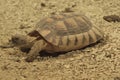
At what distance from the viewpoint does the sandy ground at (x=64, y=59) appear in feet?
15.4

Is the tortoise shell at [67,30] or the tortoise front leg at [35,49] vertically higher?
the tortoise shell at [67,30]

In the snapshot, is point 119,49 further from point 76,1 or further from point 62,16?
point 76,1

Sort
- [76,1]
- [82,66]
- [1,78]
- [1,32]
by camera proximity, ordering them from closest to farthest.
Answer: [1,78] < [82,66] < [1,32] < [76,1]

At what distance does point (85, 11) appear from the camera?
709cm

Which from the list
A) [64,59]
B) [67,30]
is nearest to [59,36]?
[67,30]

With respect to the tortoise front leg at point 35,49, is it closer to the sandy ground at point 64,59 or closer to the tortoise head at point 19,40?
the sandy ground at point 64,59

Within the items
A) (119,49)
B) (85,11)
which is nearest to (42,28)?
(119,49)

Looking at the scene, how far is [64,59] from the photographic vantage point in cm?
511

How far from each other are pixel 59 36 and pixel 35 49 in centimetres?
42

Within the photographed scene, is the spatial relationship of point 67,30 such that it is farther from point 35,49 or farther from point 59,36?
point 35,49

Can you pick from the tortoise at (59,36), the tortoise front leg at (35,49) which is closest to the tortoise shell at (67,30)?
the tortoise at (59,36)

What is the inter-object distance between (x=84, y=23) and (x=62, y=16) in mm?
374

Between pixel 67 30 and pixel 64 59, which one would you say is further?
pixel 67 30

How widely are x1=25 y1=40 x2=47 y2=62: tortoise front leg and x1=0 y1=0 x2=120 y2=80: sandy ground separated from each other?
0.09 meters
